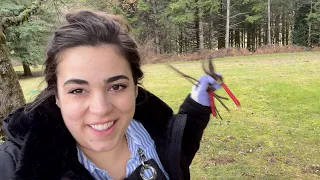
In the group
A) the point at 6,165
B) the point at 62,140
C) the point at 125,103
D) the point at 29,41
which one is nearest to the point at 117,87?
the point at 125,103

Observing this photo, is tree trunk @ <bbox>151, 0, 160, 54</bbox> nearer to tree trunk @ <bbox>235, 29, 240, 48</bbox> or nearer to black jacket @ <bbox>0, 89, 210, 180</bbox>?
tree trunk @ <bbox>235, 29, 240, 48</bbox>

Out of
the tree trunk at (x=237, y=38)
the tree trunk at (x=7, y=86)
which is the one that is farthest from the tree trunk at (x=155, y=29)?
the tree trunk at (x=7, y=86)

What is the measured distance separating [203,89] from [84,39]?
70cm

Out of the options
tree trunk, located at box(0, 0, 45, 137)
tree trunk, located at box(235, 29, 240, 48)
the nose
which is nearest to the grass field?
tree trunk, located at box(0, 0, 45, 137)

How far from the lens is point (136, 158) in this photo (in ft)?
4.99

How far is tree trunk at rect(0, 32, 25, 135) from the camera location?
330cm

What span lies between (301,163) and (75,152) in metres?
3.63

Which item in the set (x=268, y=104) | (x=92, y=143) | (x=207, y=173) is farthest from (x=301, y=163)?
(x=92, y=143)

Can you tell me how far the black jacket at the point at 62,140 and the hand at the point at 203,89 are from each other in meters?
0.03

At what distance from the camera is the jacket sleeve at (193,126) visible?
1713 millimetres

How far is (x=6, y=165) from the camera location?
1.20m

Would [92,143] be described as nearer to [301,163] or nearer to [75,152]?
[75,152]

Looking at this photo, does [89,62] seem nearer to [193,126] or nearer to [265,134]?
[193,126]

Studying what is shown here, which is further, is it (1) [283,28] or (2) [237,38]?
(2) [237,38]
